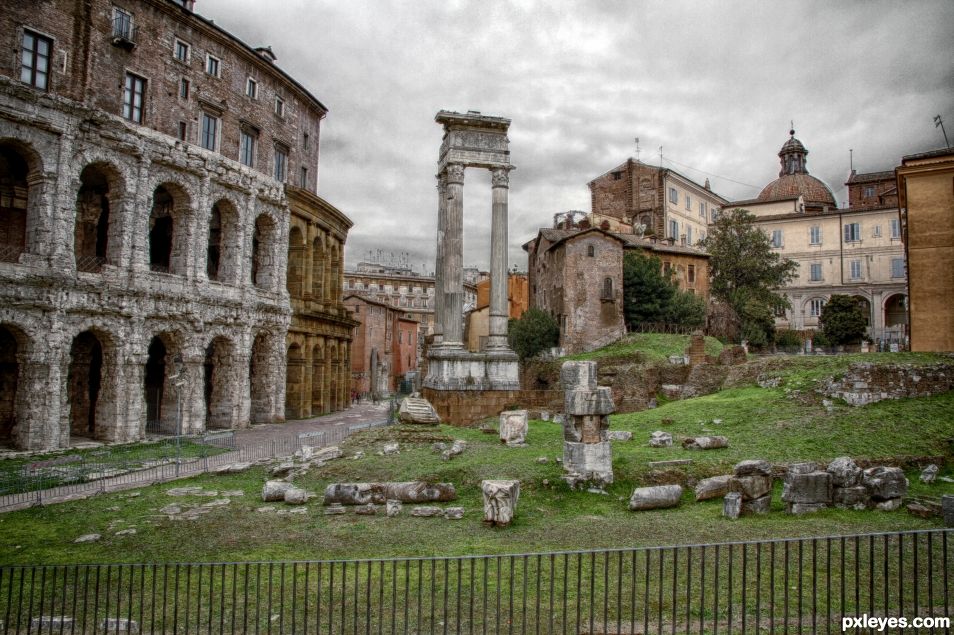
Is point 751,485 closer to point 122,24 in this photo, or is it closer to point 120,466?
point 120,466

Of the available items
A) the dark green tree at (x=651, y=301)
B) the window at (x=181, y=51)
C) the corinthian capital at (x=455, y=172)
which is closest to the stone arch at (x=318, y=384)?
the corinthian capital at (x=455, y=172)

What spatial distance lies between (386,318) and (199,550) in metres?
50.5

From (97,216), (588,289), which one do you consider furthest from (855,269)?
(97,216)

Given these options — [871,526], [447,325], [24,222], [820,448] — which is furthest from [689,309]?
[24,222]

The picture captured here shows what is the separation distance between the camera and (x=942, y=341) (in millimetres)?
21797

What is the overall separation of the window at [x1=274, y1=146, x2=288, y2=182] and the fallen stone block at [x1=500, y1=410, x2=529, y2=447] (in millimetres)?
20525

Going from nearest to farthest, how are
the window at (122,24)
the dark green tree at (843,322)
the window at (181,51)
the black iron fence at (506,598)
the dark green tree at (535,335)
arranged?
the black iron fence at (506,598), the window at (122,24), the window at (181,51), the dark green tree at (843,322), the dark green tree at (535,335)

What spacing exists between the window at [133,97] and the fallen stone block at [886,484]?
25770mm

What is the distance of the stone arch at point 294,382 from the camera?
108ft

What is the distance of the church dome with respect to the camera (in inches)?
2405

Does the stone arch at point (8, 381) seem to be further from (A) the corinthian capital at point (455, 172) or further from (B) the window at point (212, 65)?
(A) the corinthian capital at point (455, 172)

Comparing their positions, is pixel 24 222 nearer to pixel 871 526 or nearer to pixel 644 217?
pixel 871 526

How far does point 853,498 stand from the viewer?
1095cm

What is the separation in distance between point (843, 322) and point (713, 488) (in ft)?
109
